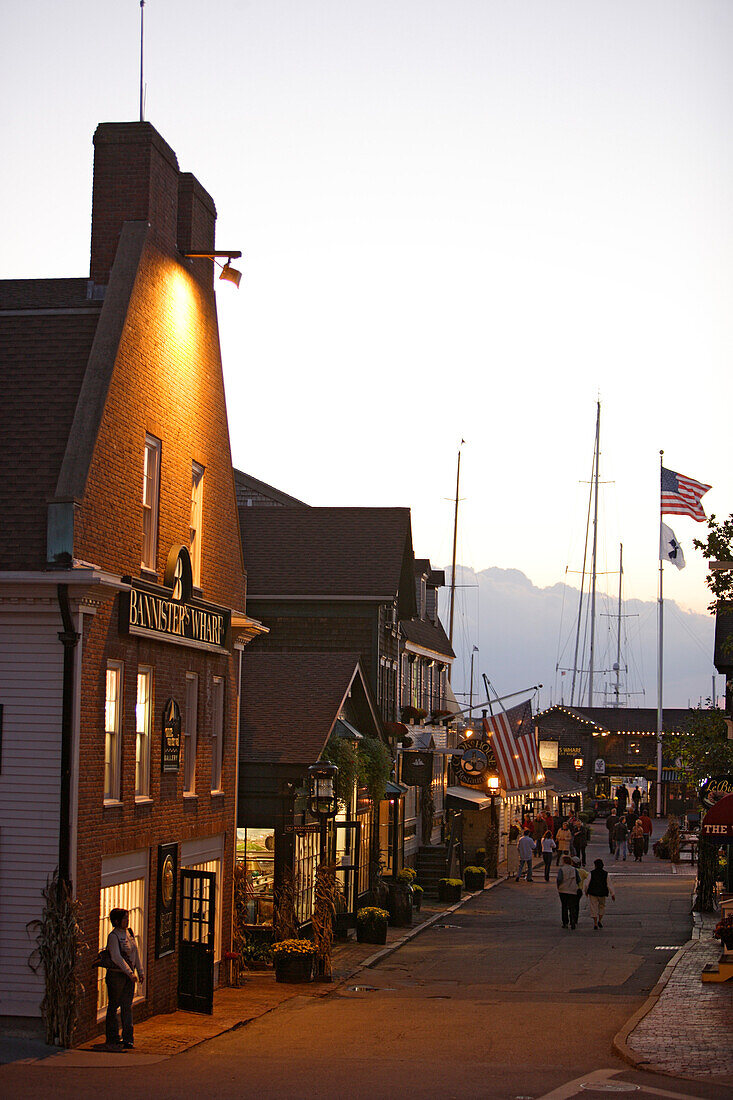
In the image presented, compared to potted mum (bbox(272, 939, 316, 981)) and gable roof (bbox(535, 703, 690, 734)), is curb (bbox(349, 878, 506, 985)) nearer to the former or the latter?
potted mum (bbox(272, 939, 316, 981))

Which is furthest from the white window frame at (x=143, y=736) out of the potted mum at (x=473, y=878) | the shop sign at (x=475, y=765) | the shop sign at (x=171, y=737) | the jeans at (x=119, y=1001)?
the potted mum at (x=473, y=878)

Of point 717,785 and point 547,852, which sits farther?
point 547,852

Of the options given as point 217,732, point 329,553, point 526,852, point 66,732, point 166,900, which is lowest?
point 526,852

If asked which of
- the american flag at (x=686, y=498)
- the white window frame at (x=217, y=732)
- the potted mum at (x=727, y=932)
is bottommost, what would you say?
the potted mum at (x=727, y=932)

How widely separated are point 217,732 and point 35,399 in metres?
7.46

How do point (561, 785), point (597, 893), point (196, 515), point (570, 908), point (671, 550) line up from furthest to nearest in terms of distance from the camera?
point (561, 785)
point (671, 550)
point (570, 908)
point (597, 893)
point (196, 515)

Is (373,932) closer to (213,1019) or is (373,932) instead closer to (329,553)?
(213,1019)

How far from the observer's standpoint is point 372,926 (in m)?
28.6

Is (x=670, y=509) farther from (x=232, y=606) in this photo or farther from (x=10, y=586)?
(x=10, y=586)

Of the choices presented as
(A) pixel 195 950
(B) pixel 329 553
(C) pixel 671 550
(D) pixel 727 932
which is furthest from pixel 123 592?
(C) pixel 671 550

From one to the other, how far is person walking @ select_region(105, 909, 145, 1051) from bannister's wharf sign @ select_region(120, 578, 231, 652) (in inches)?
154

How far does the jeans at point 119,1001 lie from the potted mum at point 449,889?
22095 millimetres

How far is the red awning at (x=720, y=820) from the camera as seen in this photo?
22.7 meters

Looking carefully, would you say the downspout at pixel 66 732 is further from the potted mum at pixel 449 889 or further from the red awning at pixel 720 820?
the potted mum at pixel 449 889
